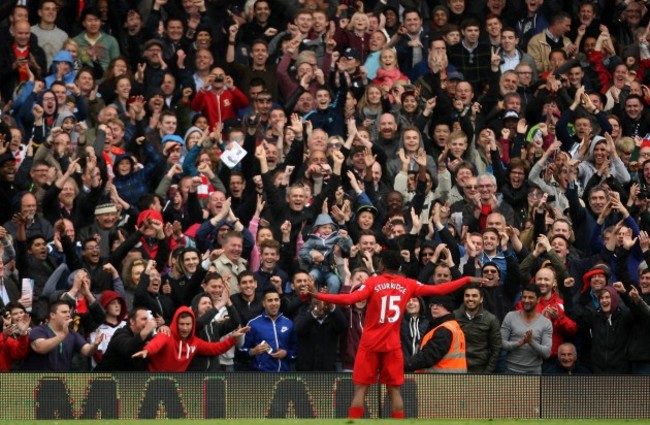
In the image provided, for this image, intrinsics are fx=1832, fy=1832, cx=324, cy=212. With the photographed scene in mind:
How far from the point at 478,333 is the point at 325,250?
2.42 metres

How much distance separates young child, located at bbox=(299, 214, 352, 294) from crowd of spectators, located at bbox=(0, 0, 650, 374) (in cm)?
3

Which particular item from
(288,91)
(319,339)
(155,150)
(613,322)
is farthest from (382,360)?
(288,91)

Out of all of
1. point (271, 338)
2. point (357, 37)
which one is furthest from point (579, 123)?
point (271, 338)

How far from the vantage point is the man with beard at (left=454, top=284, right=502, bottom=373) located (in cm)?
2081

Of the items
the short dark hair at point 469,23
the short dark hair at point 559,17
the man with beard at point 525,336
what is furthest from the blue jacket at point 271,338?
the short dark hair at point 559,17

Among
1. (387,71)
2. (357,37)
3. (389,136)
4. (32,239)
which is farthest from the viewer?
(357,37)

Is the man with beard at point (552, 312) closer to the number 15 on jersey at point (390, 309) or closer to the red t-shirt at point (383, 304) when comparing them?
the red t-shirt at point (383, 304)

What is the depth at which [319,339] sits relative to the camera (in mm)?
20828

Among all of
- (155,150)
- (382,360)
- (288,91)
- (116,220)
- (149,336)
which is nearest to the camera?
(382,360)

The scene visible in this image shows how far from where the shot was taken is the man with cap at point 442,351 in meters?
20.0

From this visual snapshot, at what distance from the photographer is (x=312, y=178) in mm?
23844

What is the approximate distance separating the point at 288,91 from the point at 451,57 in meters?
2.63

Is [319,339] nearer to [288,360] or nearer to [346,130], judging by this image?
[288,360]

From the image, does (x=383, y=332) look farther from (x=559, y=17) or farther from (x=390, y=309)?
(x=559, y=17)
